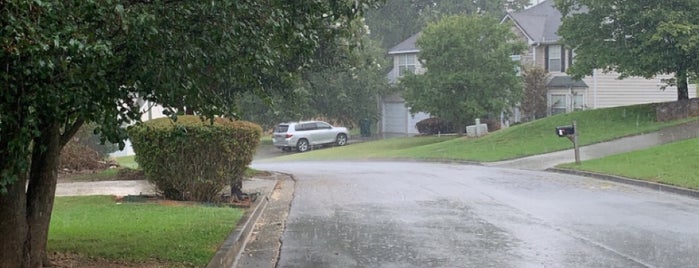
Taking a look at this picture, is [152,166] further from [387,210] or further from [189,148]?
[387,210]

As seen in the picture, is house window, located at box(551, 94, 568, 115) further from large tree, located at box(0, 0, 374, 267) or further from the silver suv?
large tree, located at box(0, 0, 374, 267)

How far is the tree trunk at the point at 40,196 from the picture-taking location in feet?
22.1

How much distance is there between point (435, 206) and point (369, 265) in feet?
16.7

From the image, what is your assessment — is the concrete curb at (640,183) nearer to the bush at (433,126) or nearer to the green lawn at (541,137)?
the green lawn at (541,137)

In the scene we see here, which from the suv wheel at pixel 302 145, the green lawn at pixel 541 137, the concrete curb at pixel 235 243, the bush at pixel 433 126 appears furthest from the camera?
the bush at pixel 433 126

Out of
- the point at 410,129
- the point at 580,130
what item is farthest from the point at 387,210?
the point at 410,129

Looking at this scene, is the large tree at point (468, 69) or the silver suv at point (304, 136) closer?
the large tree at point (468, 69)

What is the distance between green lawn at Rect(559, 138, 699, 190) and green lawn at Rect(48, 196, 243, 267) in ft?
32.5

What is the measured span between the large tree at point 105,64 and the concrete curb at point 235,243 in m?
1.60

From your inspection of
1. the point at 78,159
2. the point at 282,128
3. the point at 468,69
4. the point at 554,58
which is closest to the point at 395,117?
the point at 282,128

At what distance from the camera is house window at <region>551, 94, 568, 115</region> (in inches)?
1532

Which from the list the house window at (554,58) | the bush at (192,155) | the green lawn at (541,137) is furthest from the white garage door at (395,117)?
the bush at (192,155)

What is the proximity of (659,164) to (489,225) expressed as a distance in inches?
379

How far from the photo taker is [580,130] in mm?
28438
